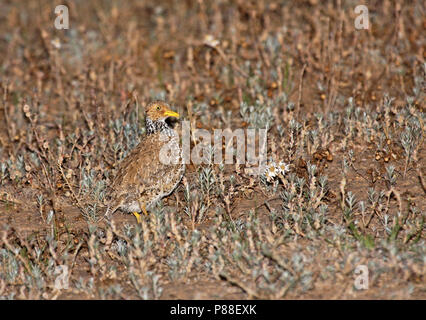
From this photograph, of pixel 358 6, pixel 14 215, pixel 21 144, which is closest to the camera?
pixel 14 215

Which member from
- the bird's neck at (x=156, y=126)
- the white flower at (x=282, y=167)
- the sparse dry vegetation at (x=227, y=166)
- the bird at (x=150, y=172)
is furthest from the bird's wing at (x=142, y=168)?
the white flower at (x=282, y=167)

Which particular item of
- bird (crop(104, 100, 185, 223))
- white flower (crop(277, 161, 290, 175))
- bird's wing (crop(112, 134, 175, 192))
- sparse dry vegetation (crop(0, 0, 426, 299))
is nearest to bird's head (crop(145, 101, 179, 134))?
bird (crop(104, 100, 185, 223))

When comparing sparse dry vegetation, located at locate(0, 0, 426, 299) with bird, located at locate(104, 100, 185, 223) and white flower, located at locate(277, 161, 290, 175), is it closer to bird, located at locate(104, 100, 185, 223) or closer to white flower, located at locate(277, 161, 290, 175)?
white flower, located at locate(277, 161, 290, 175)

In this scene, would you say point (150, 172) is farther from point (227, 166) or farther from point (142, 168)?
point (227, 166)

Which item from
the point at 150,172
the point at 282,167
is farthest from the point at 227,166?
the point at 150,172

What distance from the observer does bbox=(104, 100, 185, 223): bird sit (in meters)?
6.69

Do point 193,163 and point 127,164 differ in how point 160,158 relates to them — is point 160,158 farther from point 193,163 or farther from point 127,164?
point 193,163

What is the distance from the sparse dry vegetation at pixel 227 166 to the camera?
226 inches

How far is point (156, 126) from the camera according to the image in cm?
721

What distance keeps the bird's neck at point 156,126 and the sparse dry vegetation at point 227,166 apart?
0.69 meters

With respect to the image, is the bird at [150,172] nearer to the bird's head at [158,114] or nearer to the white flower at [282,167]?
the bird's head at [158,114]

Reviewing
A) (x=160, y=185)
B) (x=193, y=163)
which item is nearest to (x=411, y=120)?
(x=193, y=163)

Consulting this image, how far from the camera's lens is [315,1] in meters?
10.9

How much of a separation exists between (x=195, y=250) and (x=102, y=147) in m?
2.62
